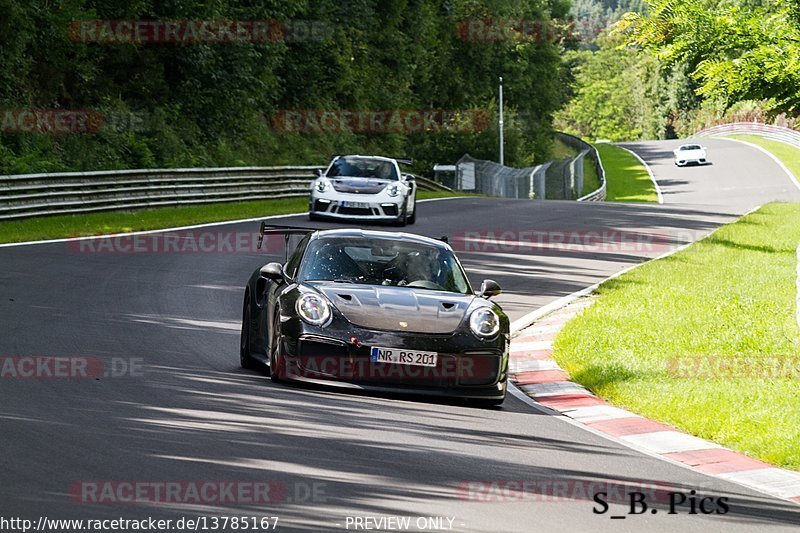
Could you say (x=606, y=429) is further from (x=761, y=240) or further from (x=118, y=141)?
(x=118, y=141)

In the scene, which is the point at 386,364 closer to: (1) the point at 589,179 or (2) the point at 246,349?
(2) the point at 246,349

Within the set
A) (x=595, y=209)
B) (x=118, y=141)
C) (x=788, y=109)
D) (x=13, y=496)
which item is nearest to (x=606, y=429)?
(x=13, y=496)

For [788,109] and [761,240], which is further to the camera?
[761,240]

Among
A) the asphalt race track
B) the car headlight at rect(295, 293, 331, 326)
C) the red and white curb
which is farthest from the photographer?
the car headlight at rect(295, 293, 331, 326)

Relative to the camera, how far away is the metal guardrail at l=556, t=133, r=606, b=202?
66.1 metres

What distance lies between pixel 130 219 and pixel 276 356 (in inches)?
710

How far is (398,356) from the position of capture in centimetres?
959

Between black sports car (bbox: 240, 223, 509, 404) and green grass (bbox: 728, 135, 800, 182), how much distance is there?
6911 cm

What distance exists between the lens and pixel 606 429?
31.0ft

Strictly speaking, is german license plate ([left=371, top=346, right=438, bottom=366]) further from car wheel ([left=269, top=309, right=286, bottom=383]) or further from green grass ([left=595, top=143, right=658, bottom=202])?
green grass ([left=595, top=143, right=658, bottom=202])

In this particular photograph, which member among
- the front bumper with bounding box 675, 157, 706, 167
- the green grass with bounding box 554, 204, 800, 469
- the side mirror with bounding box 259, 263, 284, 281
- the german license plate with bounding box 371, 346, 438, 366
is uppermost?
the side mirror with bounding box 259, 263, 284, 281

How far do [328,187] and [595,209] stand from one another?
10.6 metres

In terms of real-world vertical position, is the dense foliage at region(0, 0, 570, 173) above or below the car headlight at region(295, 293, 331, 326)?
above

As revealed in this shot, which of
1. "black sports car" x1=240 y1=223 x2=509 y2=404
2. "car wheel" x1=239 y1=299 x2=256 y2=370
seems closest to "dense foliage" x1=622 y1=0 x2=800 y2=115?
"black sports car" x1=240 y1=223 x2=509 y2=404
